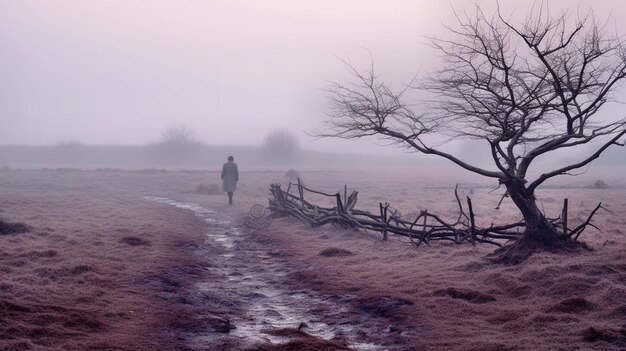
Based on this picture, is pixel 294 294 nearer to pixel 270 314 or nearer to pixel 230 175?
pixel 270 314

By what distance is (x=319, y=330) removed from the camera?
24.3 ft

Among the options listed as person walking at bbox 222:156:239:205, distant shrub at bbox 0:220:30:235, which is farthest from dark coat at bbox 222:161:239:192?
distant shrub at bbox 0:220:30:235

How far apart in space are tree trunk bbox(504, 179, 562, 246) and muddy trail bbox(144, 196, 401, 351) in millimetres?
Answer: 4155

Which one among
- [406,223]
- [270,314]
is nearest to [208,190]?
[406,223]

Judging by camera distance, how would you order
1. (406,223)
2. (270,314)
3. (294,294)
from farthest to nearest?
(406,223), (294,294), (270,314)

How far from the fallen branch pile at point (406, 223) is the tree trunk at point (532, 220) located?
0.45 metres

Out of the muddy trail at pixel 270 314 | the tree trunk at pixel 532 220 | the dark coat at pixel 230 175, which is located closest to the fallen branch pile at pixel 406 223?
the tree trunk at pixel 532 220

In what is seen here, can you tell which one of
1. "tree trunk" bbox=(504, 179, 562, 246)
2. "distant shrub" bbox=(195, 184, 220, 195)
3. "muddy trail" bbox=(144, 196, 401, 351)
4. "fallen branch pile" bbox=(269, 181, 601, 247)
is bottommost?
"muddy trail" bbox=(144, 196, 401, 351)

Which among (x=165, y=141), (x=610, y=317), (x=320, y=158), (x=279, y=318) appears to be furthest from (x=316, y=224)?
(x=320, y=158)

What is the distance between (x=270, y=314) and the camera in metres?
8.26

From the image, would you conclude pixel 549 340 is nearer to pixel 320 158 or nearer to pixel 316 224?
pixel 316 224

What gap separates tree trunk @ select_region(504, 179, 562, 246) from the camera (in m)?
11.1

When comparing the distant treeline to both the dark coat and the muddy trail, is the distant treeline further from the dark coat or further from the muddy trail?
the muddy trail

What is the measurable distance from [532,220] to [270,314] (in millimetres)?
5879
